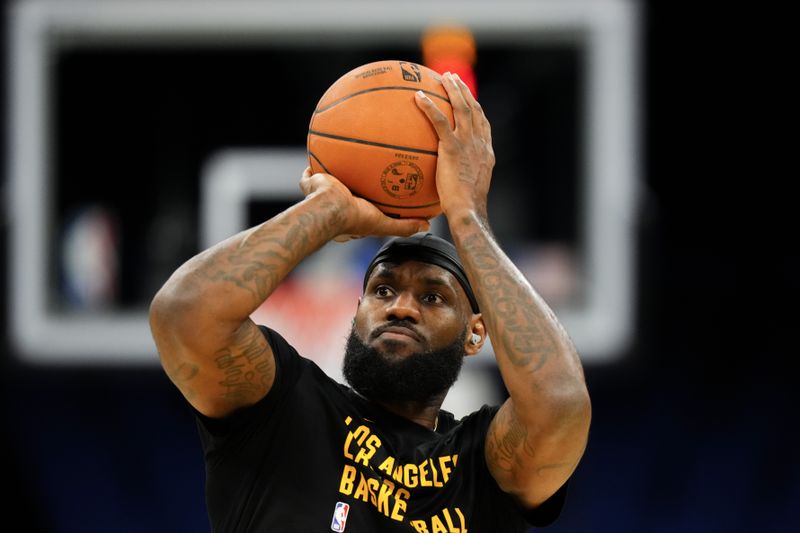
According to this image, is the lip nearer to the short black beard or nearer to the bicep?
the short black beard

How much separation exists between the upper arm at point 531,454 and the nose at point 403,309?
38 cm

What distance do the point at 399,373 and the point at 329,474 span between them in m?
0.38

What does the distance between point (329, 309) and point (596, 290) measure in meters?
1.58

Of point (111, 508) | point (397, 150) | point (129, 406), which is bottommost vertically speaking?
point (111, 508)

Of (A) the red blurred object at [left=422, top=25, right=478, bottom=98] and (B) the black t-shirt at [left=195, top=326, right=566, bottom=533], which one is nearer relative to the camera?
(B) the black t-shirt at [left=195, top=326, right=566, bottom=533]

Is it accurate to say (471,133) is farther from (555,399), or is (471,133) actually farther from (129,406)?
(129,406)

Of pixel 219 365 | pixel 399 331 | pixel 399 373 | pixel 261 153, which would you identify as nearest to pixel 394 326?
pixel 399 331

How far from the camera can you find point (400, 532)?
2980mm

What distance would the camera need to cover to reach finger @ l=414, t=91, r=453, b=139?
3168 mm

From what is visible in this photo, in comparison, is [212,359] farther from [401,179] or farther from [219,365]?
[401,179]

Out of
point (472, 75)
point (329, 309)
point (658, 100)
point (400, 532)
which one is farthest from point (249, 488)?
point (658, 100)

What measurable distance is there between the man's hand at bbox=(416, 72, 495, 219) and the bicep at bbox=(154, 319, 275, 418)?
67 cm

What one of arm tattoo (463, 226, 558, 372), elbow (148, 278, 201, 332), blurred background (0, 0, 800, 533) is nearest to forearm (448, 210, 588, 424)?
arm tattoo (463, 226, 558, 372)

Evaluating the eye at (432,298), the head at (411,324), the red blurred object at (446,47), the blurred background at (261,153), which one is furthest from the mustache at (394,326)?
the red blurred object at (446,47)
